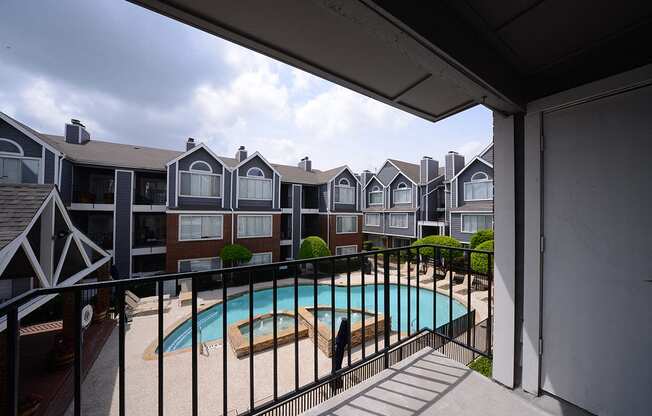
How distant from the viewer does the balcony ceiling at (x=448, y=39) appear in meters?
1.17

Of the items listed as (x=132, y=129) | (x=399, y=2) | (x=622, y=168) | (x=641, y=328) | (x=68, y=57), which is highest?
(x=132, y=129)

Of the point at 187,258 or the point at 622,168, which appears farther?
the point at 187,258

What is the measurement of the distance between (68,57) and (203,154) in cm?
857

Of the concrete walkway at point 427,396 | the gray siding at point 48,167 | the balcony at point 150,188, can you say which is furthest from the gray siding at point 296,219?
the concrete walkway at point 427,396

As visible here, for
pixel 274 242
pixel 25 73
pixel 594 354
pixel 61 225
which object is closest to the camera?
pixel 594 354

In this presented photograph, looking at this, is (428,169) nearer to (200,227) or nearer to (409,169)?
(409,169)

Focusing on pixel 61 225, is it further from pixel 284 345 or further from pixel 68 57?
pixel 284 345

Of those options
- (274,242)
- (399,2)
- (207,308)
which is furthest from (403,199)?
(399,2)

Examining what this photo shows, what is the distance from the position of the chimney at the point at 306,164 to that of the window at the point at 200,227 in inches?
341

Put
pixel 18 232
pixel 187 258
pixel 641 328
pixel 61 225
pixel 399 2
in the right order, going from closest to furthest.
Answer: pixel 399 2 → pixel 641 328 → pixel 18 232 → pixel 61 225 → pixel 187 258

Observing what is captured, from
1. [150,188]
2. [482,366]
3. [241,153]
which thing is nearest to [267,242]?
[241,153]

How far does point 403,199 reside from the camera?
19.7 metres

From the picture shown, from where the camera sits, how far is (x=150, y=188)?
14.3 m

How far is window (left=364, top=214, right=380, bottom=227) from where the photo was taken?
21.6 m
